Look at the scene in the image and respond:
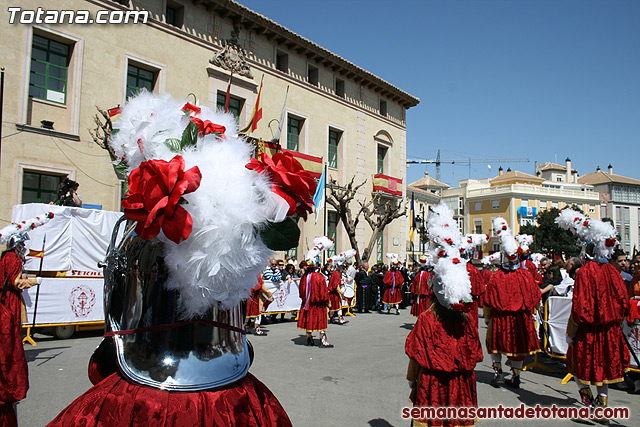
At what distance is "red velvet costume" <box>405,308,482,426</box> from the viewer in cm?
375

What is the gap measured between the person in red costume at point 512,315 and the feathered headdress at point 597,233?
1.16 metres

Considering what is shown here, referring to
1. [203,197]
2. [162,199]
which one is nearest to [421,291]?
[203,197]

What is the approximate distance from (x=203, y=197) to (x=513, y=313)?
6.26m

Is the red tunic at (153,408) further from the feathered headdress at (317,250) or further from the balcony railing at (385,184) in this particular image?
the balcony railing at (385,184)

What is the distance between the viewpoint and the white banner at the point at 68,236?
32.4 ft

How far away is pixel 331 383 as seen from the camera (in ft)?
21.5

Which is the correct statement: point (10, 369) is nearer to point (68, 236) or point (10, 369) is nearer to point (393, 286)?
point (68, 236)

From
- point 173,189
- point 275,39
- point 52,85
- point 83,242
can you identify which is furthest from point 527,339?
point 275,39

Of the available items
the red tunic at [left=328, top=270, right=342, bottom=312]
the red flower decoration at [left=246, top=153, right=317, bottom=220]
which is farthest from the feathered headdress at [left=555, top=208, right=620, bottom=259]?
the red tunic at [left=328, top=270, right=342, bottom=312]

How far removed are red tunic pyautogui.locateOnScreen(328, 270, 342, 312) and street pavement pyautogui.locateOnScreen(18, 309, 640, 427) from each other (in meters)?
2.19

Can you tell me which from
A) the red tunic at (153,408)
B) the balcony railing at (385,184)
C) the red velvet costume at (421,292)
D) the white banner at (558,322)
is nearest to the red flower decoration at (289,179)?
the red tunic at (153,408)

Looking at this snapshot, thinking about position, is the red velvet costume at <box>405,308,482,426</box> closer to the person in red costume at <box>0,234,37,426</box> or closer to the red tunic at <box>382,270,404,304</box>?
the person in red costume at <box>0,234,37,426</box>

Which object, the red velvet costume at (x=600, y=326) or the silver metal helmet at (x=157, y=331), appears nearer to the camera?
the silver metal helmet at (x=157, y=331)

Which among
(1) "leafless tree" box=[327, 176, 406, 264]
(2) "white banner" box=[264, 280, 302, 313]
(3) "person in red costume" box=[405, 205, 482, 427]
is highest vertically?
(1) "leafless tree" box=[327, 176, 406, 264]
